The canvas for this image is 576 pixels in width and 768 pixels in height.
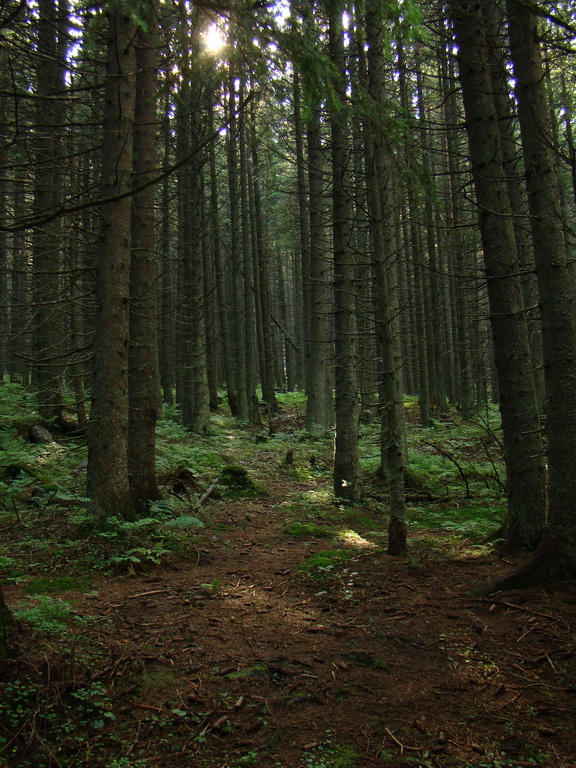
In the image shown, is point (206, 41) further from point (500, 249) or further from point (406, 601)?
point (406, 601)

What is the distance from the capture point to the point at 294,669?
11.9ft

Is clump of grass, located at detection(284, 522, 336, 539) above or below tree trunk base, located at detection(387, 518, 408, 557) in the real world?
below

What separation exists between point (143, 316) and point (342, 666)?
5.77 m

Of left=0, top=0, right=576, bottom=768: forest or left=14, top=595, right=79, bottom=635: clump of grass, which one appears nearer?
left=0, top=0, right=576, bottom=768: forest

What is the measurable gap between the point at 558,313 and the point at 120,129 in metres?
6.01

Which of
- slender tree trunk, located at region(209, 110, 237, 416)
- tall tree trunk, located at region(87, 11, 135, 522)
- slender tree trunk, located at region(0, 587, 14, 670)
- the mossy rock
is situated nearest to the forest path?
slender tree trunk, located at region(0, 587, 14, 670)

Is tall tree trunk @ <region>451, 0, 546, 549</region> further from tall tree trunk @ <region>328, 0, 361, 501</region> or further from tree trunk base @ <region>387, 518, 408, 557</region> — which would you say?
tall tree trunk @ <region>328, 0, 361, 501</region>

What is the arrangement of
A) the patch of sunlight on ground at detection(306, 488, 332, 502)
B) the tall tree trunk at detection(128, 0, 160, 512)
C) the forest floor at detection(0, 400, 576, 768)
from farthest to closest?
the patch of sunlight on ground at detection(306, 488, 332, 502)
the tall tree trunk at detection(128, 0, 160, 512)
the forest floor at detection(0, 400, 576, 768)

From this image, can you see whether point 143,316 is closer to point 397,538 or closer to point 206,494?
point 206,494

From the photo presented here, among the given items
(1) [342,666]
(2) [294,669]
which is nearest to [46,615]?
(2) [294,669]

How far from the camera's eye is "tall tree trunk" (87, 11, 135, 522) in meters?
6.34

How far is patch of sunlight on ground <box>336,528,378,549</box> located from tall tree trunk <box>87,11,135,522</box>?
313cm

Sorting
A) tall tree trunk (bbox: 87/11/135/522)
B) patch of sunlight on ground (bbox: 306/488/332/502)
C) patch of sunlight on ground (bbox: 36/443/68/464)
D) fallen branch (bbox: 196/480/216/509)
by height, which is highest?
tall tree trunk (bbox: 87/11/135/522)

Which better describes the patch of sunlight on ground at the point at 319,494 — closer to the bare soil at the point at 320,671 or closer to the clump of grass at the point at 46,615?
the bare soil at the point at 320,671
